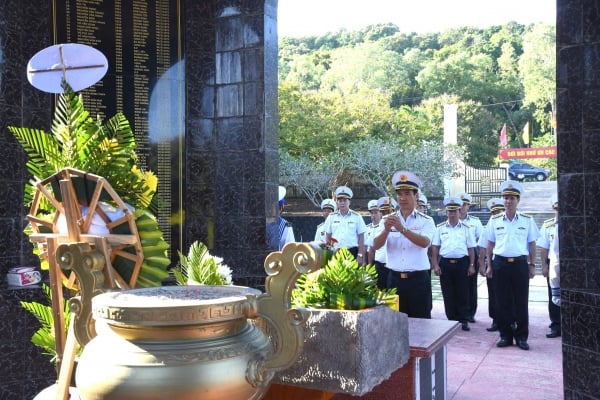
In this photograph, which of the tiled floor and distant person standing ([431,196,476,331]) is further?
distant person standing ([431,196,476,331])

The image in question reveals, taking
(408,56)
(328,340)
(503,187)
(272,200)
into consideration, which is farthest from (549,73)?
(328,340)

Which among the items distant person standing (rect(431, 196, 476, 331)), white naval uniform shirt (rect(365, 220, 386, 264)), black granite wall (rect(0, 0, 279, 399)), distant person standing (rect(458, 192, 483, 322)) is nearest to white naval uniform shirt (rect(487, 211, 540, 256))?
distant person standing (rect(431, 196, 476, 331))

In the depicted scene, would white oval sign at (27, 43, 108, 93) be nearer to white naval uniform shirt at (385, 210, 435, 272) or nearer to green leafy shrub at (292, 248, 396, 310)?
green leafy shrub at (292, 248, 396, 310)

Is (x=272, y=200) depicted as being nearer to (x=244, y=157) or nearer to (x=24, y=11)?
(x=244, y=157)

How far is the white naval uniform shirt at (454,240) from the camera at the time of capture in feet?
26.2

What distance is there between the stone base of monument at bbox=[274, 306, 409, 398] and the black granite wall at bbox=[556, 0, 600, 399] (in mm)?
1583

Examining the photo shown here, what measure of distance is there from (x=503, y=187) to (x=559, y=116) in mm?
3011

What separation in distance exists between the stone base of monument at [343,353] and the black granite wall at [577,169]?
1.58 metres

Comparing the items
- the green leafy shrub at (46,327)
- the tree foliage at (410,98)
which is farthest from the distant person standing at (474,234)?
the tree foliage at (410,98)

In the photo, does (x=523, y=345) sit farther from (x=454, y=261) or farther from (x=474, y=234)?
(x=474, y=234)

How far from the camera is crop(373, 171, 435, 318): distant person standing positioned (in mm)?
4926

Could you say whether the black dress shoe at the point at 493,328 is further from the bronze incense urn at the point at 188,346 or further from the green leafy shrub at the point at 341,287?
the bronze incense urn at the point at 188,346

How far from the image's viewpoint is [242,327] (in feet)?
5.38

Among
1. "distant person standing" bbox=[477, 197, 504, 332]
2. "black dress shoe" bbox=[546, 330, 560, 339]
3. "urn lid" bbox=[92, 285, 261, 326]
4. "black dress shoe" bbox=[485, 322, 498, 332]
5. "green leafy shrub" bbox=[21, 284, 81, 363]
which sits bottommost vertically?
"black dress shoe" bbox=[485, 322, 498, 332]
